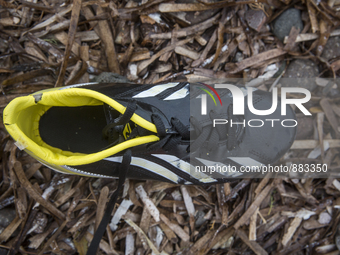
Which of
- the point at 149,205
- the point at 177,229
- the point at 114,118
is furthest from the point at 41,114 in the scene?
the point at 177,229

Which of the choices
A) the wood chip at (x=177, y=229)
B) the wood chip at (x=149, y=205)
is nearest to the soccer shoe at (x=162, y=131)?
the wood chip at (x=149, y=205)

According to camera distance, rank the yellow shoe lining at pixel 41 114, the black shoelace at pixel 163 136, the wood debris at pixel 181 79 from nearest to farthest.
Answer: the yellow shoe lining at pixel 41 114 → the black shoelace at pixel 163 136 → the wood debris at pixel 181 79

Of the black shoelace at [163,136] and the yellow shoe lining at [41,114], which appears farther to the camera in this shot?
the black shoelace at [163,136]

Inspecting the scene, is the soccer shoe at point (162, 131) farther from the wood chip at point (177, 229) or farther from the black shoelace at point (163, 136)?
the wood chip at point (177, 229)

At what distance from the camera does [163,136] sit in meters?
1.44

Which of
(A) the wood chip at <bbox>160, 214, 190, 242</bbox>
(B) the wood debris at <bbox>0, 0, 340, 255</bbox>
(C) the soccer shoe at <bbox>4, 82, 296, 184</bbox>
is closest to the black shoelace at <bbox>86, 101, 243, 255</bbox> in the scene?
(C) the soccer shoe at <bbox>4, 82, 296, 184</bbox>

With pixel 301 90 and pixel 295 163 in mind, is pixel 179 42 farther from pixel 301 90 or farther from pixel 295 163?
pixel 295 163

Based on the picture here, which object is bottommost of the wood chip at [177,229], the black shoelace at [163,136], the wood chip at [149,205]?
the wood chip at [177,229]

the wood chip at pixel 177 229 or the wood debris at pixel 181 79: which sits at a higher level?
the wood debris at pixel 181 79

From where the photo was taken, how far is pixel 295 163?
1.89 m

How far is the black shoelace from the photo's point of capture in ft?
4.64

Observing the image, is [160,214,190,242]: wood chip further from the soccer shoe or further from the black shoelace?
the black shoelace

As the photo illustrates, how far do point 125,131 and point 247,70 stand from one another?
3.82 ft

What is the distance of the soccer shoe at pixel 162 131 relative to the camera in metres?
1.45
